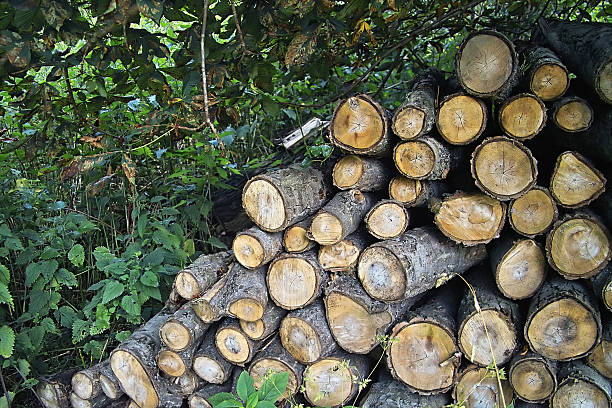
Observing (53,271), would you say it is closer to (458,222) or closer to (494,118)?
(458,222)

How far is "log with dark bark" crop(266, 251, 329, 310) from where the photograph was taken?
2320 mm

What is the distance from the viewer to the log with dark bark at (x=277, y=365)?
7.66 feet

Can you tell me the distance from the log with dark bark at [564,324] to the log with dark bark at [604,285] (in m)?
0.04

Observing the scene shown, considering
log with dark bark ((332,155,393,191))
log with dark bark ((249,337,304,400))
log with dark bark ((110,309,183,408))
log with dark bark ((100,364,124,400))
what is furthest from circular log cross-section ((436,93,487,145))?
log with dark bark ((100,364,124,400))

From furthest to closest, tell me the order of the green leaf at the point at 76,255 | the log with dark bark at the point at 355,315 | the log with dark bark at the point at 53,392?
1. the green leaf at the point at 76,255
2. the log with dark bark at the point at 53,392
3. the log with dark bark at the point at 355,315

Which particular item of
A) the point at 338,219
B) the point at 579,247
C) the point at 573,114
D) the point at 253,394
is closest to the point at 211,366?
the point at 253,394

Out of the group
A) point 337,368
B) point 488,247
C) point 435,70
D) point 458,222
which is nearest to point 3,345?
point 337,368

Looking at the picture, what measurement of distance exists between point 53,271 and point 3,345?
1.54 ft

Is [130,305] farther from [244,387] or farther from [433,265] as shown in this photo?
[433,265]

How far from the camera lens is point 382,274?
2.21m

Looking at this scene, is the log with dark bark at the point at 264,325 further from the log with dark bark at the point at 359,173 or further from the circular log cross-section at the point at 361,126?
the circular log cross-section at the point at 361,126

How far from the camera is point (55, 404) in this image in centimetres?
264

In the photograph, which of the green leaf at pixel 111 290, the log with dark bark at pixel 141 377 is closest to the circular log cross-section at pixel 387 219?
the log with dark bark at pixel 141 377

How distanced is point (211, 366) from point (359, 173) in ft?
3.65
